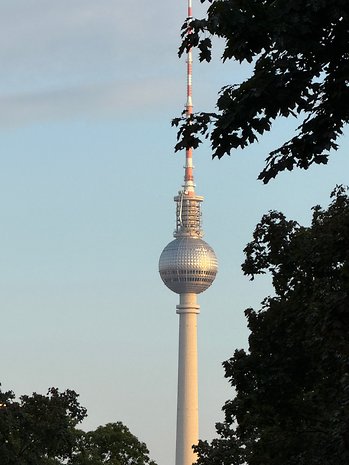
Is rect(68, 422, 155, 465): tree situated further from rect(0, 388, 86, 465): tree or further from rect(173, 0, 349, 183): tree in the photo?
rect(173, 0, 349, 183): tree

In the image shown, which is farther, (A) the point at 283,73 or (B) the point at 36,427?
(B) the point at 36,427

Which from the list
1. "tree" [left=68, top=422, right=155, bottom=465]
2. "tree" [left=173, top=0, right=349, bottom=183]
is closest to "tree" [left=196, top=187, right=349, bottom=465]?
"tree" [left=173, top=0, right=349, bottom=183]

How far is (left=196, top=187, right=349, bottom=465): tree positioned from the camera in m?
36.4

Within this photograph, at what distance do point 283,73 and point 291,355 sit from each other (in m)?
19.4

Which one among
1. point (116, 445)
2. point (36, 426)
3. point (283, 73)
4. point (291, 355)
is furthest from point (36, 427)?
point (116, 445)

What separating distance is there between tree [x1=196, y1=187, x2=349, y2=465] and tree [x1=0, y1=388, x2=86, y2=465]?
1539 centimetres

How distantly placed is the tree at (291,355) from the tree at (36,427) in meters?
15.4

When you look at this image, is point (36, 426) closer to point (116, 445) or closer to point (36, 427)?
point (36, 427)

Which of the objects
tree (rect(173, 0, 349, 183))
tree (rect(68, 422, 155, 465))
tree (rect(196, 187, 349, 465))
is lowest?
tree (rect(173, 0, 349, 183))

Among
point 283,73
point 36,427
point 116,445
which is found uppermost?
point 116,445

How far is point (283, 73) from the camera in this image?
20.8m

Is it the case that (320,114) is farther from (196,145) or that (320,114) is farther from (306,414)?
(306,414)

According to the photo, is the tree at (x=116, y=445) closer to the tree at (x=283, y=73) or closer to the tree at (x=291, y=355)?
the tree at (x=291, y=355)

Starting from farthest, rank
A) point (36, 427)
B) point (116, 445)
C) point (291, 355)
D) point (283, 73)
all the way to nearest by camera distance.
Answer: point (116, 445), point (36, 427), point (291, 355), point (283, 73)
